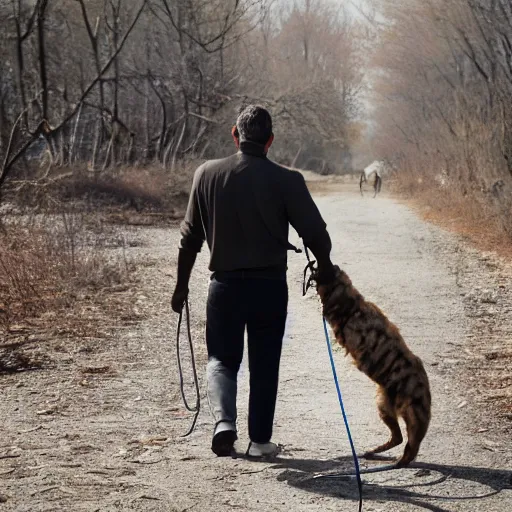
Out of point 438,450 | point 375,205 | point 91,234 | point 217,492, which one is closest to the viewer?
point 217,492

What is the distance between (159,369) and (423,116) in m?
27.7

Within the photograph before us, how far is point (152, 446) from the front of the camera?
5.73 m

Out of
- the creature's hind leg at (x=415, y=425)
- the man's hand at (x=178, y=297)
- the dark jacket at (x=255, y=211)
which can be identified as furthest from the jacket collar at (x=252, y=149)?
the creature's hind leg at (x=415, y=425)

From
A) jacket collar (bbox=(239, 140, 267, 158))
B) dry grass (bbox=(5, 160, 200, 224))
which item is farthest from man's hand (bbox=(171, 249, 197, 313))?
dry grass (bbox=(5, 160, 200, 224))

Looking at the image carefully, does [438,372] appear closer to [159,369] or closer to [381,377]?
[159,369]

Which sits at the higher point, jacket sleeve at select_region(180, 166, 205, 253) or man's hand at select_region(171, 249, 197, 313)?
jacket sleeve at select_region(180, 166, 205, 253)

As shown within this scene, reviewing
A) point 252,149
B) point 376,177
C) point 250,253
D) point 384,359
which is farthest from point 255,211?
point 376,177

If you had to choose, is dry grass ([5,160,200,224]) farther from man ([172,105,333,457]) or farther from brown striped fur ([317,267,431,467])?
brown striped fur ([317,267,431,467])

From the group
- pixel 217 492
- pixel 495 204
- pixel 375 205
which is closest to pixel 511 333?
pixel 217 492

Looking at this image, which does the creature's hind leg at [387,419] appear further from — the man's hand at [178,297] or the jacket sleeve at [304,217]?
the man's hand at [178,297]

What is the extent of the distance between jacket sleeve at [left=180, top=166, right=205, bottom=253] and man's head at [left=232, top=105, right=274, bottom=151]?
0.30 metres

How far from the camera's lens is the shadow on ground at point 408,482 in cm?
476

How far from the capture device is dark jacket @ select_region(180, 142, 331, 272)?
520 cm

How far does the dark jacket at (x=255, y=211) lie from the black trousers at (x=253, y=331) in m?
0.11
